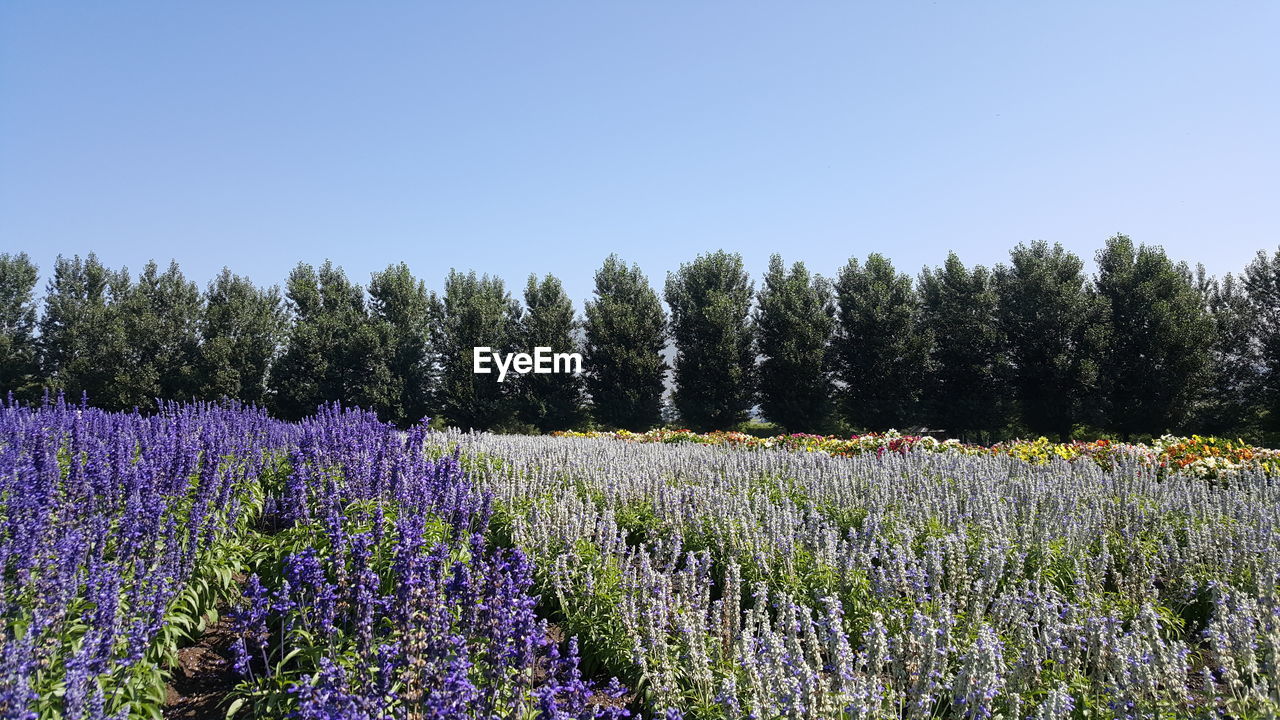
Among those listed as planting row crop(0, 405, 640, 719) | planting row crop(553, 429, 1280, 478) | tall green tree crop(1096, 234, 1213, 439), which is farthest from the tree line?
planting row crop(0, 405, 640, 719)

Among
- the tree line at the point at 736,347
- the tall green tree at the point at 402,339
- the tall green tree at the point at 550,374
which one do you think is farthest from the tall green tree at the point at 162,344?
the tall green tree at the point at 550,374

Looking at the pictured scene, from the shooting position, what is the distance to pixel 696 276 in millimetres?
36562

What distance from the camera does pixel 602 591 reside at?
221 inches

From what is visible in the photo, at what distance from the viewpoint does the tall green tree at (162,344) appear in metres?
35.1

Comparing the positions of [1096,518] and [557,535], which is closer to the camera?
[557,535]

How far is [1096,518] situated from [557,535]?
19.6ft

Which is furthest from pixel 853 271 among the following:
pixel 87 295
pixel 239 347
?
pixel 87 295

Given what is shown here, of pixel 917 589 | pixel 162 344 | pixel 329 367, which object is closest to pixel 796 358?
pixel 329 367

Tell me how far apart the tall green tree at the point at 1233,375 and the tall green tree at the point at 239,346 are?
4395 cm

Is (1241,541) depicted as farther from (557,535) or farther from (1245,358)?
(1245,358)

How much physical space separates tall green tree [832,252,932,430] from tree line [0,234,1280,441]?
0.10 meters

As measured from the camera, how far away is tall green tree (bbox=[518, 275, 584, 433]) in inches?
1389

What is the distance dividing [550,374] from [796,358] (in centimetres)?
1287

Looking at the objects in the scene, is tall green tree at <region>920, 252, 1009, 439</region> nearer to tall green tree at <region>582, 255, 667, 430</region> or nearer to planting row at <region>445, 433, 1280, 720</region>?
tall green tree at <region>582, 255, 667, 430</region>
